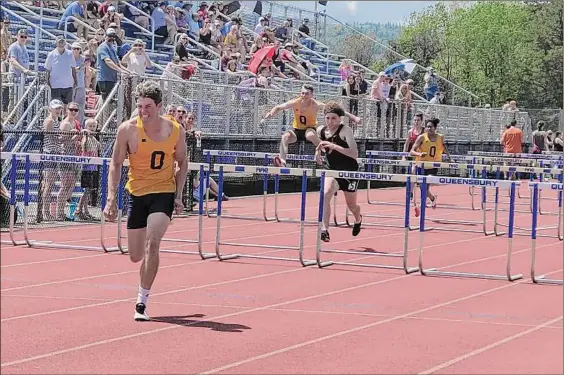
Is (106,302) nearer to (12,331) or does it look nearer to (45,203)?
(12,331)

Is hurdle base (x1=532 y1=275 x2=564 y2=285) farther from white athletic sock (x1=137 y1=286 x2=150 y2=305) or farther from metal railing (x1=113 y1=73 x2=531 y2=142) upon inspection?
metal railing (x1=113 y1=73 x2=531 y2=142)

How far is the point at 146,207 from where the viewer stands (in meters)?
9.85

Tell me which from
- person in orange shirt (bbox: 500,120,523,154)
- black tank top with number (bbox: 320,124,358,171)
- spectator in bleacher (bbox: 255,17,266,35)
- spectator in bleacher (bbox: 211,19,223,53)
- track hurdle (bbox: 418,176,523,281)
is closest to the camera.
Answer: track hurdle (bbox: 418,176,523,281)

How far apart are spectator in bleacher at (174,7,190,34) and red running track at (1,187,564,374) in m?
16.6

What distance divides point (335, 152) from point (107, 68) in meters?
7.06

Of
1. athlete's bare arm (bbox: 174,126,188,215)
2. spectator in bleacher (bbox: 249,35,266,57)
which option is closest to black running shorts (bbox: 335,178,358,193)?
athlete's bare arm (bbox: 174,126,188,215)

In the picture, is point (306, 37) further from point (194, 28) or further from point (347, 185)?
point (347, 185)

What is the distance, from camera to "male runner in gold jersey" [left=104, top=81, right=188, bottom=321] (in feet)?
31.9

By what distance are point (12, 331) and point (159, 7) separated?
2199cm

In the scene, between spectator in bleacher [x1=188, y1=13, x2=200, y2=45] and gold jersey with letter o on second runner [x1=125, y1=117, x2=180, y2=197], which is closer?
gold jersey with letter o on second runner [x1=125, y1=117, x2=180, y2=197]

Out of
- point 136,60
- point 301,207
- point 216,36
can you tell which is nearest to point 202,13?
point 216,36

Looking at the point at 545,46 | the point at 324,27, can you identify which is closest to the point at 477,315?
the point at 324,27

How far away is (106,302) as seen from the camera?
10.5 meters

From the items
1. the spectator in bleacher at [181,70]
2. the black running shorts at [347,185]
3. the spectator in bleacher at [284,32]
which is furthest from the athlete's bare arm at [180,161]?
the spectator in bleacher at [284,32]
